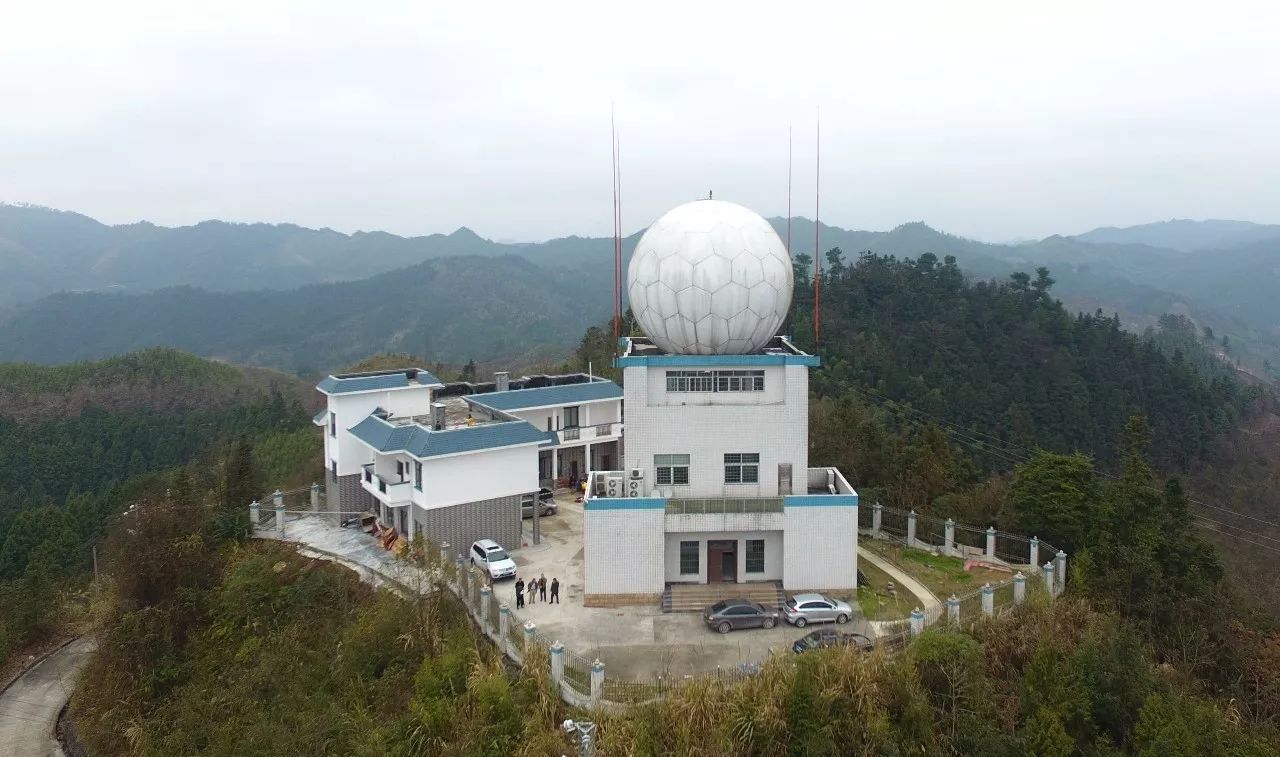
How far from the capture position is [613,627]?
19594 millimetres

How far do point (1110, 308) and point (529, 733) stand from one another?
204 m

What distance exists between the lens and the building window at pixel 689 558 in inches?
854

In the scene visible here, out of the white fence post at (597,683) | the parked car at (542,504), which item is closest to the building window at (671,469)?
the parked car at (542,504)

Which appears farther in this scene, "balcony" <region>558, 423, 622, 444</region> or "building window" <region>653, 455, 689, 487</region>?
"balcony" <region>558, 423, 622, 444</region>

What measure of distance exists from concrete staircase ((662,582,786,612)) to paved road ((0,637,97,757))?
17625mm

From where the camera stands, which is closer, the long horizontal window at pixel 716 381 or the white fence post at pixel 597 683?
the white fence post at pixel 597 683

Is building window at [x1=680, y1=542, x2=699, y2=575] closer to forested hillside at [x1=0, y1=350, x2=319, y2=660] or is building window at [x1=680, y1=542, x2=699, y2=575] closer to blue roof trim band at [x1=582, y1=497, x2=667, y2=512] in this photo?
blue roof trim band at [x1=582, y1=497, x2=667, y2=512]

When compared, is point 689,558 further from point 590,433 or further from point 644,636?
point 590,433

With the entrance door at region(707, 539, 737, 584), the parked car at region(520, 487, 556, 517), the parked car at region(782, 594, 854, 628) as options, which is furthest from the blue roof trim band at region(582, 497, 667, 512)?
the parked car at region(520, 487, 556, 517)

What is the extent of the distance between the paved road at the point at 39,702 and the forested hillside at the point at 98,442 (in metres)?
1.55

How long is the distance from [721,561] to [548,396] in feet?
42.6

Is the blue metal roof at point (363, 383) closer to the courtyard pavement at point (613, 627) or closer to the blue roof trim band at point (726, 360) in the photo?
the courtyard pavement at point (613, 627)

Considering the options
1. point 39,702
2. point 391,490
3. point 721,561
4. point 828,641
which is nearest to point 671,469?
point 721,561

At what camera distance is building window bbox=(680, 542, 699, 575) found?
21688 millimetres
